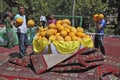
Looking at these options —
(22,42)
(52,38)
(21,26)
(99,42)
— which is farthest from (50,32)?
(99,42)

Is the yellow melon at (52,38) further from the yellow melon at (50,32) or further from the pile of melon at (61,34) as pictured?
the yellow melon at (50,32)

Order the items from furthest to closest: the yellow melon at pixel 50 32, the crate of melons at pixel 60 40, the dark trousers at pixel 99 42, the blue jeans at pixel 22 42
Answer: the dark trousers at pixel 99 42
the blue jeans at pixel 22 42
the yellow melon at pixel 50 32
the crate of melons at pixel 60 40

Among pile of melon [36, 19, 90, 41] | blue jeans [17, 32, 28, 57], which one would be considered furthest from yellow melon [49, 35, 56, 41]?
blue jeans [17, 32, 28, 57]

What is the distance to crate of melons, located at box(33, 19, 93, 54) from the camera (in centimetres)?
827

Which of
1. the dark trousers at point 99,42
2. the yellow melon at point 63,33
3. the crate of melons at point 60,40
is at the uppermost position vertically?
the yellow melon at point 63,33

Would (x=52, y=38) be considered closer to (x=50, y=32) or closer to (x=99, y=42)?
(x=50, y=32)

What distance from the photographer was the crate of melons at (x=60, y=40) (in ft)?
27.1

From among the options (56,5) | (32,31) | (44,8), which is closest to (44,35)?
(32,31)

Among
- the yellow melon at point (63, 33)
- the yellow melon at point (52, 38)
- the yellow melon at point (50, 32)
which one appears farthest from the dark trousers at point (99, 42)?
the yellow melon at point (52, 38)

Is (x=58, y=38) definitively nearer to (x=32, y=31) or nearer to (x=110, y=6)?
(x=32, y=31)

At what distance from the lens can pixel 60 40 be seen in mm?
8438

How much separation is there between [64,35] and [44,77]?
64.6 inches

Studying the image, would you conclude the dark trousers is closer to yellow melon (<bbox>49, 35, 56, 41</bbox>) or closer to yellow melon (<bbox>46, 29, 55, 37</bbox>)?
yellow melon (<bbox>46, 29, 55, 37</bbox>)

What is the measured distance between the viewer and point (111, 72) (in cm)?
759
